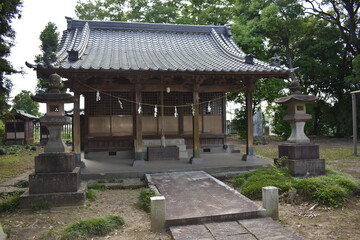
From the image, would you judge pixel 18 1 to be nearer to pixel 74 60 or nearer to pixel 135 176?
pixel 74 60

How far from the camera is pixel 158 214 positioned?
5.04 meters

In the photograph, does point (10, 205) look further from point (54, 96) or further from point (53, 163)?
point (54, 96)

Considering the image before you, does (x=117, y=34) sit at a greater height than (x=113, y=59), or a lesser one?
greater

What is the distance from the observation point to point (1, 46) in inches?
555

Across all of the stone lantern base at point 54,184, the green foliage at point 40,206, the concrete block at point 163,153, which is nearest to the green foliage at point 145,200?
the stone lantern base at point 54,184

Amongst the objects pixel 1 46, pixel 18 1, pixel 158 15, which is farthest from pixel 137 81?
pixel 158 15

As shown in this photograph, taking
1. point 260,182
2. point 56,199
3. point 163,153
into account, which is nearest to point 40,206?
point 56,199

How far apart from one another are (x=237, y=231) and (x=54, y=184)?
181 inches

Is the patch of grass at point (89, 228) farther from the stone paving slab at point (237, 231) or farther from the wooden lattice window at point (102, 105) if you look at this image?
the wooden lattice window at point (102, 105)

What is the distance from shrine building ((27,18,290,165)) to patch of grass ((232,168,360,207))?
3.49 metres

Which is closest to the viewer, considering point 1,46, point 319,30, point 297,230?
point 297,230

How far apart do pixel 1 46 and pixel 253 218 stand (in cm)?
1527

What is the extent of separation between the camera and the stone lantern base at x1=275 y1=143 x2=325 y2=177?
8461 millimetres

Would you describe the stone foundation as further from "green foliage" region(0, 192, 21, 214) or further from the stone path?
the stone path
